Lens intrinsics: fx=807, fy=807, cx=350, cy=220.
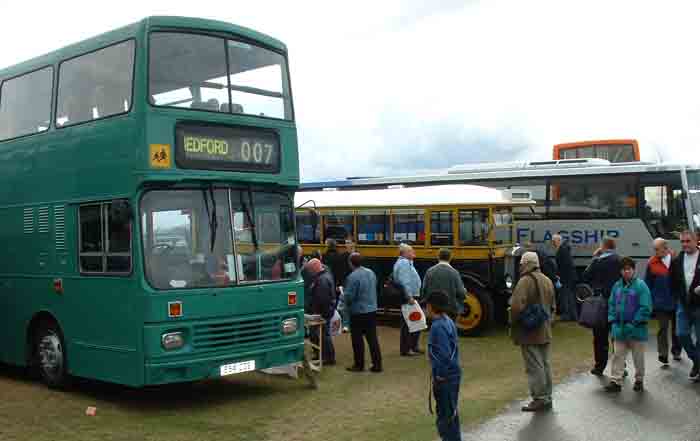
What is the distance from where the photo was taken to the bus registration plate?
9576 mm

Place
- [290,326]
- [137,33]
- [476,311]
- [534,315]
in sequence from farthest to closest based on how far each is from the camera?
[476,311] < [290,326] < [137,33] < [534,315]

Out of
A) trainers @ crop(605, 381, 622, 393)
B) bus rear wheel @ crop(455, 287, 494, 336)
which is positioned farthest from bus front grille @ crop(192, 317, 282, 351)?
bus rear wheel @ crop(455, 287, 494, 336)

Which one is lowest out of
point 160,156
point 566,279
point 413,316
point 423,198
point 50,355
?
point 50,355

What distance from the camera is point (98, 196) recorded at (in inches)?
385

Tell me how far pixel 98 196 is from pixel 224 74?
7.01 ft

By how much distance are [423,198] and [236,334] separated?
7.79 metres

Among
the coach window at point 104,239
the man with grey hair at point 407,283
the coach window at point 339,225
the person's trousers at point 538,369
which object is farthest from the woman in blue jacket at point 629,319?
the coach window at point 339,225

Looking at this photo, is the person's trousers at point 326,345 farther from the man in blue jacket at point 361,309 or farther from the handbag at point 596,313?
the handbag at point 596,313

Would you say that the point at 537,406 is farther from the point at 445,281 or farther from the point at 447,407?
the point at 445,281

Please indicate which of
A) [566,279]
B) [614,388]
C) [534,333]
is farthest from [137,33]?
[566,279]

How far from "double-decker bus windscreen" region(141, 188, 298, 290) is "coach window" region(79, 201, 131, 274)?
1.03 ft

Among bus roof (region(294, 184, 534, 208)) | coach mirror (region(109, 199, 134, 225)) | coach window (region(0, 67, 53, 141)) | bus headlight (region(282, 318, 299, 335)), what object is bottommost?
bus headlight (region(282, 318, 299, 335))

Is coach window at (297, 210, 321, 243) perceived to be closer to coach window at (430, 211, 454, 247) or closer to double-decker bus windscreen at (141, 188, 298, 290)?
coach window at (430, 211, 454, 247)

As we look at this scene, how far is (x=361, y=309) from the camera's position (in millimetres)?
11773
